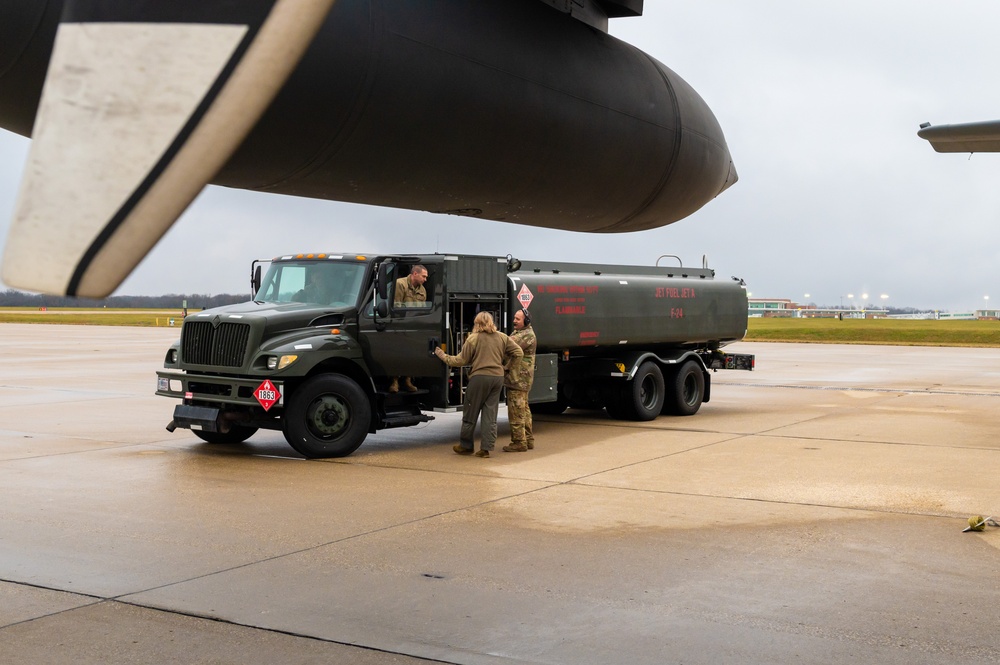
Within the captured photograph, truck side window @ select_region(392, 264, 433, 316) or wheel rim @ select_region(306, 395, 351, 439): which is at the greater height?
truck side window @ select_region(392, 264, 433, 316)

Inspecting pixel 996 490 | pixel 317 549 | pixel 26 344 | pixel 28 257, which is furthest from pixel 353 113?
pixel 26 344

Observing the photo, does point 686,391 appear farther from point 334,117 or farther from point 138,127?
point 138,127

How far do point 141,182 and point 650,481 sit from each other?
855cm

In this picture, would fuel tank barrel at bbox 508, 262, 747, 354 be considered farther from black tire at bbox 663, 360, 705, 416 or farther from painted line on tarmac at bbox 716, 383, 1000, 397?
painted line on tarmac at bbox 716, 383, 1000, 397

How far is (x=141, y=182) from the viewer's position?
1855 millimetres

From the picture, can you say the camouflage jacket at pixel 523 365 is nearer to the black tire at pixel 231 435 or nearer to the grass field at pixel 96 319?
the black tire at pixel 231 435

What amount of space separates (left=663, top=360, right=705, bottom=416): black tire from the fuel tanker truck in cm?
95

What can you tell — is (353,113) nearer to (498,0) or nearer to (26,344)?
(498,0)

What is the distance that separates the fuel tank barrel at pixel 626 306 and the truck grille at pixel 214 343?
357 centimetres

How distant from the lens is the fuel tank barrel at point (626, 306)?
1384cm

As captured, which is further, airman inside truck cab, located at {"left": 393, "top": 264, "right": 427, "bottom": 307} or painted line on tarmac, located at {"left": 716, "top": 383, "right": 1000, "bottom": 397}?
painted line on tarmac, located at {"left": 716, "top": 383, "right": 1000, "bottom": 397}

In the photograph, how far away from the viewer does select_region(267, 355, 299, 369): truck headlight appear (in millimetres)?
11320

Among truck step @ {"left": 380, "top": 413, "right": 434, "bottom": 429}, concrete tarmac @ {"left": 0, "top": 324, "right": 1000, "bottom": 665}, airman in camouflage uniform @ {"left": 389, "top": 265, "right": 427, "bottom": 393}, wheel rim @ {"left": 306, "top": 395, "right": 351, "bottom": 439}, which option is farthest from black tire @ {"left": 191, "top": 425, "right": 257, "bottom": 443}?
airman in camouflage uniform @ {"left": 389, "top": 265, "right": 427, "bottom": 393}

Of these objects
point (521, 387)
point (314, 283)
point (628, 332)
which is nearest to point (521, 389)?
point (521, 387)
